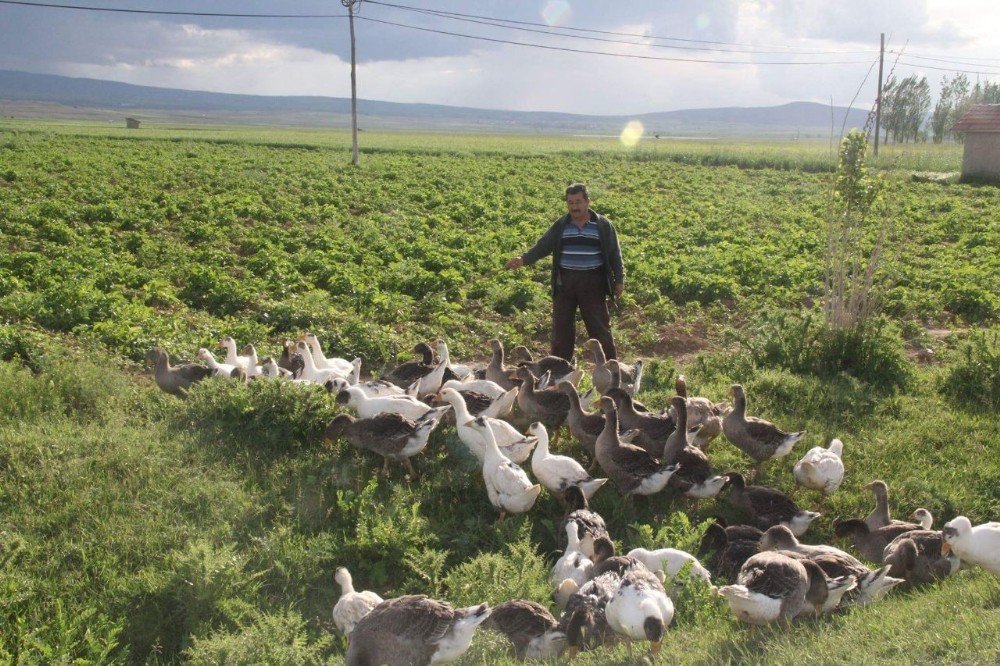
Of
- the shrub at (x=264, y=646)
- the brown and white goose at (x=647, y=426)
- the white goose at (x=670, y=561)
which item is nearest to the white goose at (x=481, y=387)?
the brown and white goose at (x=647, y=426)

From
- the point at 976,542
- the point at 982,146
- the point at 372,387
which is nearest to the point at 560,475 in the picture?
the point at 372,387

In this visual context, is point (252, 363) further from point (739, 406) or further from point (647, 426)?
point (739, 406)

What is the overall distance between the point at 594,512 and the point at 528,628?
196 centimetres

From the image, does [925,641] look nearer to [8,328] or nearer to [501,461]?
[501,461]

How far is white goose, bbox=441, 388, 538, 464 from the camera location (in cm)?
760

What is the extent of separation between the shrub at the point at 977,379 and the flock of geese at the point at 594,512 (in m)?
3.00

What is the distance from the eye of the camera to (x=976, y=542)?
600 cm

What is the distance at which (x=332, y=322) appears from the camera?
A: 11.8 metres

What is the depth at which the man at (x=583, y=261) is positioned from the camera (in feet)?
31.6

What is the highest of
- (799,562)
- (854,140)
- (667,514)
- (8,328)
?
(854,140)

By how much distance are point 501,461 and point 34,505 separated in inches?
156

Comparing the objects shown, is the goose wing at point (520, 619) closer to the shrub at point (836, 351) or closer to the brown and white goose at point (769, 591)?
the brown and white goose at point (769, 591)

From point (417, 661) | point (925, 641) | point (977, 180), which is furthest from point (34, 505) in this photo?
point (977, 180)

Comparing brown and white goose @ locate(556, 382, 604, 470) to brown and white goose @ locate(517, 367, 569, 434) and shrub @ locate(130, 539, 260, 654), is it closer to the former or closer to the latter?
brown and white goose @ locate(517, 367, 569, 434)
